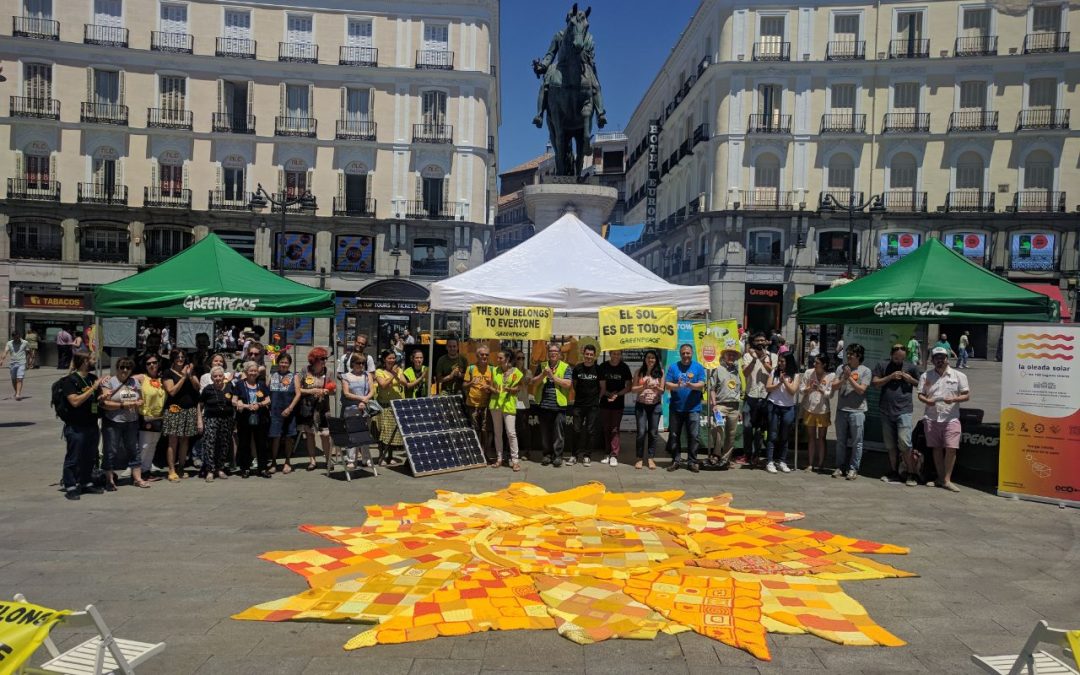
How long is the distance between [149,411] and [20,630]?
6557 millimetres

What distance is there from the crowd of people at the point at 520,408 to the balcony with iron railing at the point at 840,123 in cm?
3074

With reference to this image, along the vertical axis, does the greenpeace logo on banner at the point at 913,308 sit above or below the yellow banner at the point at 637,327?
above

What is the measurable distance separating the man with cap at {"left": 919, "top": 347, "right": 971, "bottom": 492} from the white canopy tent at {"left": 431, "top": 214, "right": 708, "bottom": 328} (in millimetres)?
3168

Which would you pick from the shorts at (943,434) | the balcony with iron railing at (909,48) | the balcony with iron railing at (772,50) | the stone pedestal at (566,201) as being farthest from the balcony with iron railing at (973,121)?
the shorts at (943,434)

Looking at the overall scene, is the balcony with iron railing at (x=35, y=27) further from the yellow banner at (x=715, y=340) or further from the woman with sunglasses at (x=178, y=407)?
the yellow banner at (x=715, y=340)

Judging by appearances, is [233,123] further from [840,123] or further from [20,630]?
[20,630]

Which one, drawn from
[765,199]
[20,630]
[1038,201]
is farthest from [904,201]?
[20,630]

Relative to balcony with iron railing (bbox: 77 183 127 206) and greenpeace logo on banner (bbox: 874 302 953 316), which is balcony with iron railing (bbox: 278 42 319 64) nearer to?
balcony with iron railing (bbox: 77 183 127 206)

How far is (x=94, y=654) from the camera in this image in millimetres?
3588

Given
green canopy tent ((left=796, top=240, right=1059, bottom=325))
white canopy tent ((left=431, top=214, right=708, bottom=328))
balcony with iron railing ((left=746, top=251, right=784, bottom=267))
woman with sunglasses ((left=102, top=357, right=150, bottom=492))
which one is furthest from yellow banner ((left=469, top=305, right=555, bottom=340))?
balcony with iron railing ((left=746, top=251, right=784, bottom=267))

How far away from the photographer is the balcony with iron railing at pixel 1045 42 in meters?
36.2

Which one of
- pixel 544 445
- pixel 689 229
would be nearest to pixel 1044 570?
pixel 544 445

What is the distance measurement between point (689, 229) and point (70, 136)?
3078 centimetres

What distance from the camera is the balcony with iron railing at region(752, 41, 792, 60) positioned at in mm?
38031
